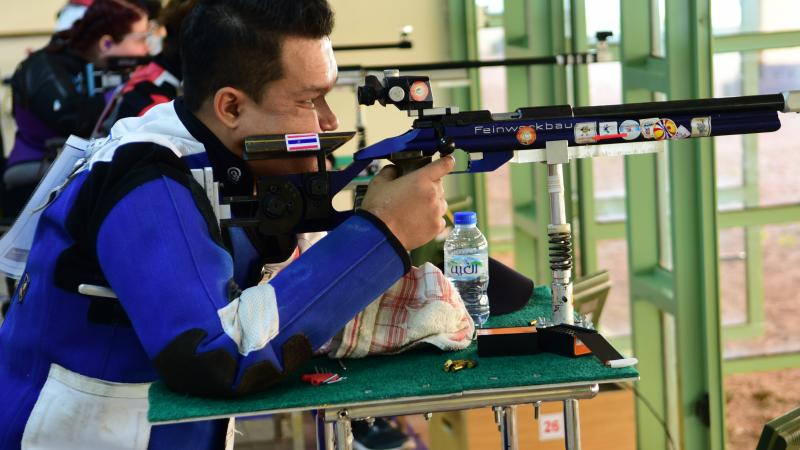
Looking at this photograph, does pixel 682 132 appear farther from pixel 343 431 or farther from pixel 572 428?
pixel 343 431

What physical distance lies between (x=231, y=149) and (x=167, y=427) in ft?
1.36

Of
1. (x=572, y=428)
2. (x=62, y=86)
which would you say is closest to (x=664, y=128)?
(x=572, y=428)

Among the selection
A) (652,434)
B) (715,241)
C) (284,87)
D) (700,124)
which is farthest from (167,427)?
(652,434)

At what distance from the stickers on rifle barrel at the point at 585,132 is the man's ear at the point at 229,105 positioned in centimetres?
48

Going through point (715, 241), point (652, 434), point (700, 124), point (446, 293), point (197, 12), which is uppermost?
point (197, 12)

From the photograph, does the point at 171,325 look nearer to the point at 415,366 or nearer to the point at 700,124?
the point at 415,366

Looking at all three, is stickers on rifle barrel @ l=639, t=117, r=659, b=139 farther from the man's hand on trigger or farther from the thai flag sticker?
the thai flag sticker

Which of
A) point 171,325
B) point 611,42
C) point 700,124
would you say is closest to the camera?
point 171,325

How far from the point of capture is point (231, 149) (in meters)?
1.66

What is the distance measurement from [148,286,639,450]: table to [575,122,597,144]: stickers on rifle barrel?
308 millimetres

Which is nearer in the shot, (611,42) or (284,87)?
(284,87)

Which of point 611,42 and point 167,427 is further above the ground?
point 611,42

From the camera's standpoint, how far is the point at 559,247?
167cm

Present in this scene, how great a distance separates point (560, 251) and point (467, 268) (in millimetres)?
260
